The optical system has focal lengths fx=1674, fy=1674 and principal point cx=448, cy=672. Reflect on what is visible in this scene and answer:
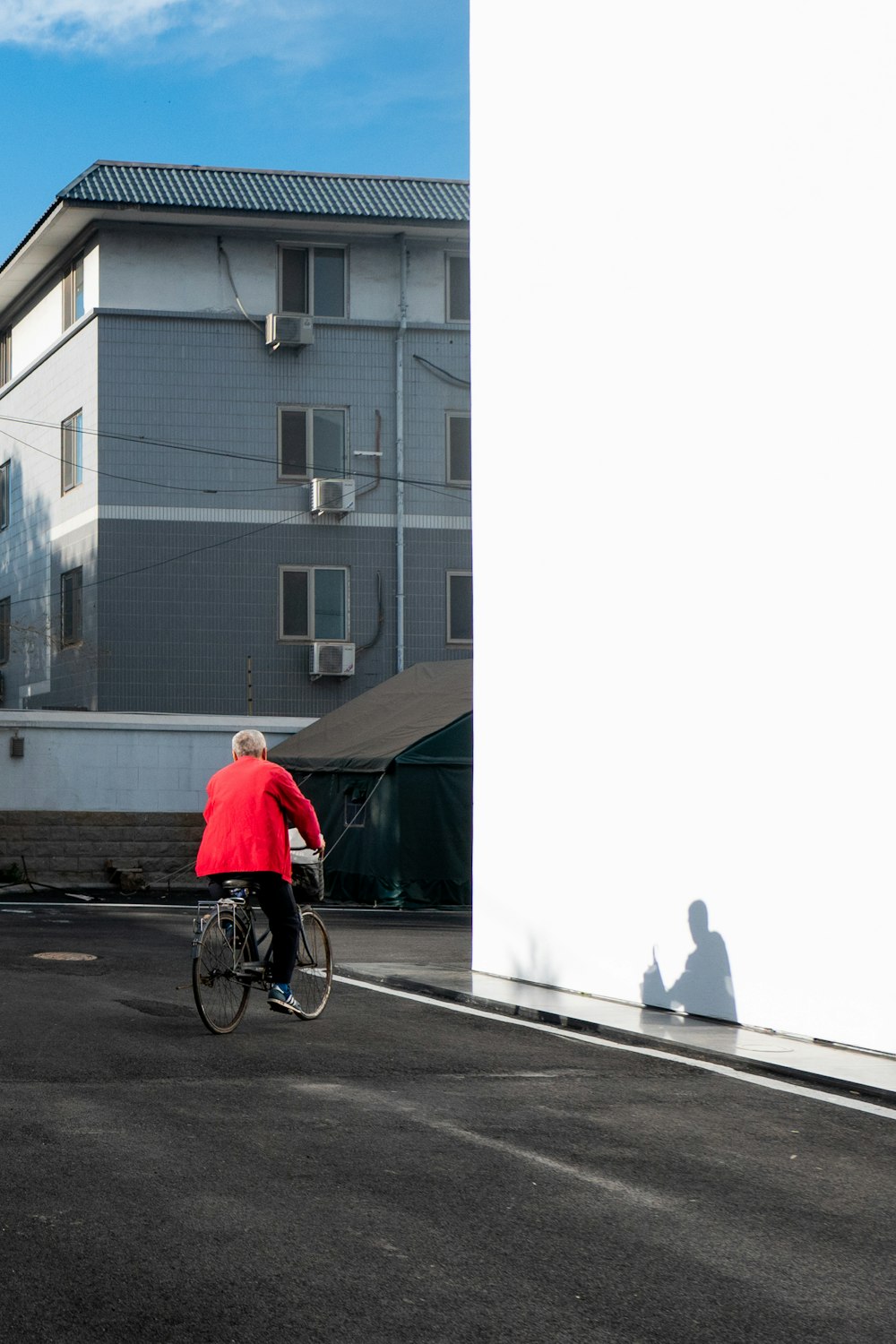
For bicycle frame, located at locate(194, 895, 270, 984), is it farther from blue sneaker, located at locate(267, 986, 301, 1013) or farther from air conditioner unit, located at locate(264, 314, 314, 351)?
air conditioner unit, located at locate(264, 314, 314, 351)

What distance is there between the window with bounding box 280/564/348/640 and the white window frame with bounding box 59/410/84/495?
414cm

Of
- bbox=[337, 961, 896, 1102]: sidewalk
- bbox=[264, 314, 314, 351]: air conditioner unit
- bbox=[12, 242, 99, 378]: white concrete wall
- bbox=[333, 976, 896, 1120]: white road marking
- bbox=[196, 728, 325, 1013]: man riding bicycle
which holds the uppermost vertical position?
Result: bbox=[12, 242, 99, 378]: white concrete wall

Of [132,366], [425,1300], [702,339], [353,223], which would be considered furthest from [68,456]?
[425,1300]

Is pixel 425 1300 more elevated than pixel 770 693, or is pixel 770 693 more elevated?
pixel 770 693

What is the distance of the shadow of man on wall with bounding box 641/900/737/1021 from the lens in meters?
10.7

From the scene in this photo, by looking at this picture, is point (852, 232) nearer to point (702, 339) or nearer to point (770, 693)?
point (702, 339)

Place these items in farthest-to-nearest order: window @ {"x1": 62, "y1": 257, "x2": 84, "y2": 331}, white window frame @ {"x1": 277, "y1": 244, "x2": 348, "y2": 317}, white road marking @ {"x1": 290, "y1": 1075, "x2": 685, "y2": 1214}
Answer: window @ {"x1": 62, "y1": 257, "x2": 84, "y2": 331} < white window frame @ {"x1": 277, "y1": 244, "x2": 348, "y2": 317} < white road marking @ {"x1": 290, "y1": 1075, "x2": 685, "y2": 1214}

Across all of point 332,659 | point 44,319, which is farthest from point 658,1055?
point 44,319

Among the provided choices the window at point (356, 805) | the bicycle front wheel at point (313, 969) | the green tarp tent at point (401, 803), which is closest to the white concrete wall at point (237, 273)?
the green tarp tent at point (401, 803)

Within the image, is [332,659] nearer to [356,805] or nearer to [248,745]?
[356,805]

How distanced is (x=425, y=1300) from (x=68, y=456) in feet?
90.7

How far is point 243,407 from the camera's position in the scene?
30.1 meters

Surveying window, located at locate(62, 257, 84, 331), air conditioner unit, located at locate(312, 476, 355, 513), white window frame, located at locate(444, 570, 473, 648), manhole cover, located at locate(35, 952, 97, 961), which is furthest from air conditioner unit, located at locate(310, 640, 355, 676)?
manhole cover, located at locate(35, 952, 97, 961)

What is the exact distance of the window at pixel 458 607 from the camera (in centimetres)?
3080
